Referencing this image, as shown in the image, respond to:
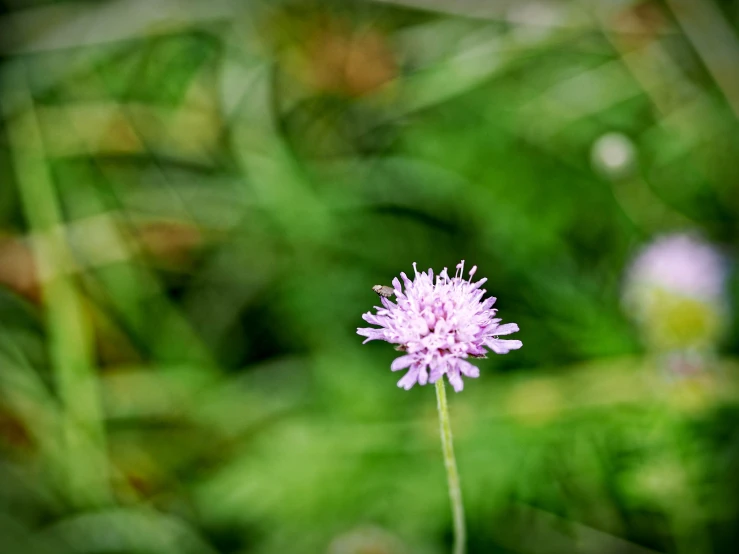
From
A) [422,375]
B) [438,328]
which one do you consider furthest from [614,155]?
[422,375]

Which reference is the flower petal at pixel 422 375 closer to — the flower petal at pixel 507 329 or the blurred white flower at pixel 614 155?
the flower petal at pixel 507 329

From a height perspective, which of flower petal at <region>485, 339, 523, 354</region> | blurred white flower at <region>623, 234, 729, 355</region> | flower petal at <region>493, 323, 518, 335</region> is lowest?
flower petal at <region>485, 339, 523, 354</region>

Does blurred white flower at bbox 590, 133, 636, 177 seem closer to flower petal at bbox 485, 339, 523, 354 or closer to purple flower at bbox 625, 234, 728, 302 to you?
purple flower at bbox 625, 234, 728, 302

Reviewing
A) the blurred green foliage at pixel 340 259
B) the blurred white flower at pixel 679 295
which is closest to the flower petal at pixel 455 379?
the blurred green foliage at pixel 340 259

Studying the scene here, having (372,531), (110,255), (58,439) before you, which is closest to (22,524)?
(58,439)

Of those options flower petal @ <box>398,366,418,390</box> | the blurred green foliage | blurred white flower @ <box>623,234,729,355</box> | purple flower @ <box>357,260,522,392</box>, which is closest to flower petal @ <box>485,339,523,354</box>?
purple flower @ <box>357,260,522,392</box>
